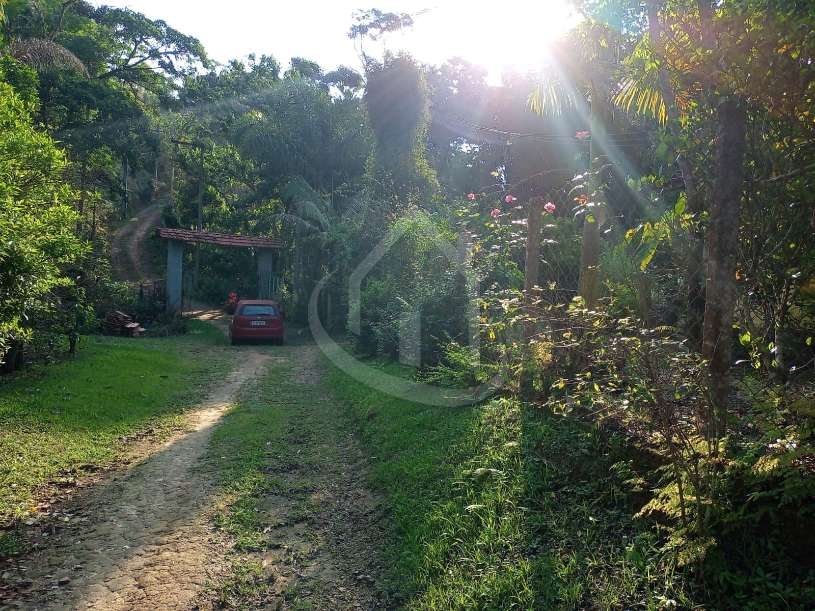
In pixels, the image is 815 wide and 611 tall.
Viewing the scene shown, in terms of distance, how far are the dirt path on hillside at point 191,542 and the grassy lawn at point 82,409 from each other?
0.65 m

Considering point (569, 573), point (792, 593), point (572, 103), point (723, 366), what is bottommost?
point (569, 573)

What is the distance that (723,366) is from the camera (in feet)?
10.9

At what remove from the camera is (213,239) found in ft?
80.0

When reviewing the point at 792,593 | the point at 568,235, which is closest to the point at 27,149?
the point at 568,235

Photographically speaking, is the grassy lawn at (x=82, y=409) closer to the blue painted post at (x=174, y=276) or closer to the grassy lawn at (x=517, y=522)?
the grassy lawn at (x=517, y=522)

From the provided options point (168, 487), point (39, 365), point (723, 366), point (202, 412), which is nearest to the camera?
point (723, 366)

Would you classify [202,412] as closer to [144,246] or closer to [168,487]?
[168,487]

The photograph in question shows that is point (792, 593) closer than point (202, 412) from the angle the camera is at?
Yes

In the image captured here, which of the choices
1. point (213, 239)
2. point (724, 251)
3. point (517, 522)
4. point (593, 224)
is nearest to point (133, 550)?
point (517, 522)

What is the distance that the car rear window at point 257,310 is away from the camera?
18.3 metres

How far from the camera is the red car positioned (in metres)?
18.2

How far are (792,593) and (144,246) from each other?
42.8 meters

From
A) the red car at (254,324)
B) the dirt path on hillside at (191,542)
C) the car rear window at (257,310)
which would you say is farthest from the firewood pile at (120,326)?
the dirt path on hillside at (191,542)

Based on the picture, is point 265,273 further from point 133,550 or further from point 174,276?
point 133,550
